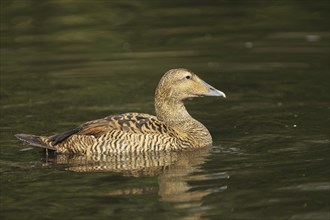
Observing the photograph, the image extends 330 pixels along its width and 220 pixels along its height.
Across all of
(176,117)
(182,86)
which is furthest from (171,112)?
(182,86)

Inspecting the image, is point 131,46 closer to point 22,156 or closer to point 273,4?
point 273,4

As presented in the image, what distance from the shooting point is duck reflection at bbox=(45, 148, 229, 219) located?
9.88m

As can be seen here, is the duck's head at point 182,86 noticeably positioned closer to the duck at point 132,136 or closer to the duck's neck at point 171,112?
the duck at point 132,136

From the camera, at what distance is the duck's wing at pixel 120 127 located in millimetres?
12078

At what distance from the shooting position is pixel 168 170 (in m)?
11.1

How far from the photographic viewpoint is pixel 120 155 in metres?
12.0

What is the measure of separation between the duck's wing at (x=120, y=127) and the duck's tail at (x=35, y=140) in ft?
0.24

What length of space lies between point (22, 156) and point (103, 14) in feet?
31.3

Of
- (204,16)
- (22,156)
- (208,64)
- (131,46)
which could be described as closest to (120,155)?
(22,156)

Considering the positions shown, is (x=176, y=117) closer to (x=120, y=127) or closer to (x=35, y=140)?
(x=120, y=127)

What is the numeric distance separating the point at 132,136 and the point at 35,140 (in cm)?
117

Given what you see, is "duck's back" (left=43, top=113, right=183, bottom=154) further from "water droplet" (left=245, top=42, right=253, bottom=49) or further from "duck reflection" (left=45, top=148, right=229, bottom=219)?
"water droplet" (left=245, top=42, right=253, bottom=49)

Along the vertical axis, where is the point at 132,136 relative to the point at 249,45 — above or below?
below

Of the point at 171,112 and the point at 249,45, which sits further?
the point at 249,45
